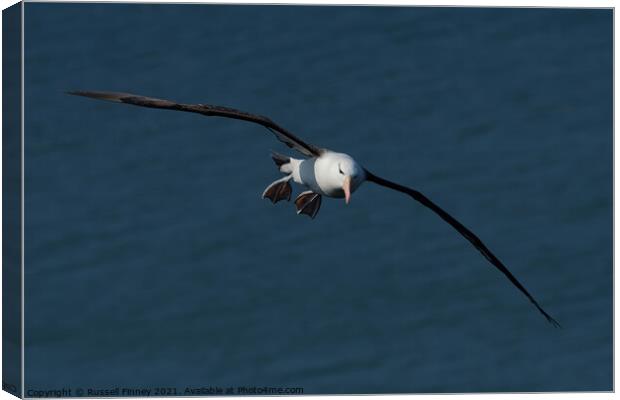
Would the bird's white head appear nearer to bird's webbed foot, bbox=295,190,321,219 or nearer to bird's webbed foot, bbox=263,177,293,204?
bird's webbed foot, bbox=263,177,293,204

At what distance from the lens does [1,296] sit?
18.7 meters

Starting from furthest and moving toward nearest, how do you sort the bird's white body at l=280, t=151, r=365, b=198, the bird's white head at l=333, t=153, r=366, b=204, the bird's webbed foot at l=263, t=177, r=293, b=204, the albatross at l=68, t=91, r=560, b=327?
the bird's webbed foot at l=263, t=177, r=293, b=204
the bird's white body at l=280, t=151, r=365, b=198
the bird's white head at l=333, t=153, r=366, b=204
the albatross at l=68, t=91, r=560, b=327

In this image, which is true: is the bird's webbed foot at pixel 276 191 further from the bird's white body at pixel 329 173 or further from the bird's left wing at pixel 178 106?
the bird's left wing at pixel 178 106

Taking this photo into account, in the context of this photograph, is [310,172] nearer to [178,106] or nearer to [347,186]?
[347,186]

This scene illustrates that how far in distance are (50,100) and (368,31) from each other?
3.60m

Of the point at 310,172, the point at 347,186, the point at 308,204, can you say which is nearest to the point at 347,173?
the point at 347,186

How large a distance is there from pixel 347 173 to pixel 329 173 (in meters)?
0.27

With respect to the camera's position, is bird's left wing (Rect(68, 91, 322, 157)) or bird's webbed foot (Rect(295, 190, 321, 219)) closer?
bird's left wing (Rect(68, 91, 322, 157))

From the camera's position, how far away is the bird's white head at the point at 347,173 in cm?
1762

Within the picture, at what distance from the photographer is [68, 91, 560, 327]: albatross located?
1747 cm

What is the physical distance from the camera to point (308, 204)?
19.7m

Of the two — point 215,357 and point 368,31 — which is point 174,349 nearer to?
point 215,357

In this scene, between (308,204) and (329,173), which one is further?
(308,204)

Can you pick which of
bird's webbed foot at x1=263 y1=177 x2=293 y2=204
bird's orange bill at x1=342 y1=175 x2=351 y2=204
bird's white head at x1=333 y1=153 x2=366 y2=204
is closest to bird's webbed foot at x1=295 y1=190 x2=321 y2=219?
bird's webbed foot at x1=263 y1=177 x2=293 y2=204
